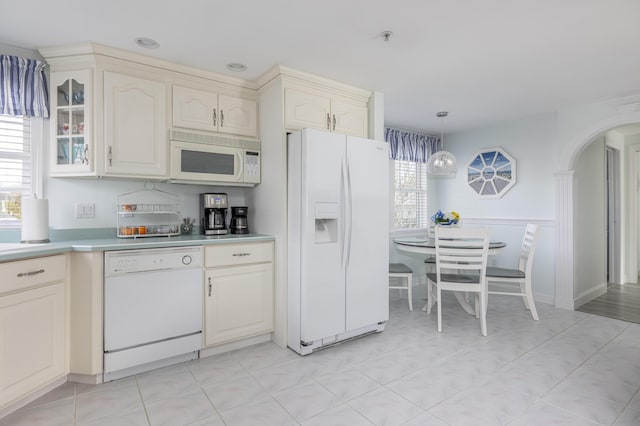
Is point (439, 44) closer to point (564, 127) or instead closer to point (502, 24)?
point (502, 24)

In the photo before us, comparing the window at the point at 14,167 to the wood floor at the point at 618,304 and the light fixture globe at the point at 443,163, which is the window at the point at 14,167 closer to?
the light fixture globe at the point at 443,163

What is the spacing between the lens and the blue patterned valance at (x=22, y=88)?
2342mm

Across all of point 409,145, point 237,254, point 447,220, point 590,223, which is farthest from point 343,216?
point 590,223

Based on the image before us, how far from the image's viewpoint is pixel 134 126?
2562 mm

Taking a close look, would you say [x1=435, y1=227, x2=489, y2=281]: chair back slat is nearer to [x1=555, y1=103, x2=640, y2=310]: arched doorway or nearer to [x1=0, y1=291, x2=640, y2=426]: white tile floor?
[x1=0, y1=291, x2=640, y2=426]: white tile floor

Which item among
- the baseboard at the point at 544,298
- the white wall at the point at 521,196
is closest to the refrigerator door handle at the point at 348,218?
the white wall at the point at 521,196

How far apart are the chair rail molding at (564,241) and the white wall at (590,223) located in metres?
0.12

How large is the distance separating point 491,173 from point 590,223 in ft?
4.34

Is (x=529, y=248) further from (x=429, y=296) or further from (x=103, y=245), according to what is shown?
(x=103, y=245)

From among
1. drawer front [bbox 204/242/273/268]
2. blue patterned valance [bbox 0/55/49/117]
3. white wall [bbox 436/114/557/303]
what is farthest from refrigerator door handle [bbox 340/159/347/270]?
white wall [bbox 436/114/557/303]

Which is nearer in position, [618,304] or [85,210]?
[85,210]

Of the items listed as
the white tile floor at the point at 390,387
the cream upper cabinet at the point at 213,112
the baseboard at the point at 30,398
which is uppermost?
the cream upper cabinet at the point at 213,112

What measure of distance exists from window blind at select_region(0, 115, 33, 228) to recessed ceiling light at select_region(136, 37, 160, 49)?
1.06m

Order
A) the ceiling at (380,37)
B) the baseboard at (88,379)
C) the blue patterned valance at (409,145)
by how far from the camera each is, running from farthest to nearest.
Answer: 1. the blue patterned valance at (409,145)
2. the baseboard at (88,379)
3. the ceiling at (380,37)
